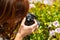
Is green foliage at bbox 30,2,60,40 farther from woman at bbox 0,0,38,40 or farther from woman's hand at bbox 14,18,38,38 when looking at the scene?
woman at bbox 0,0,38,40

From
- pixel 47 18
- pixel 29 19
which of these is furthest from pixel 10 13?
pixel 47 18

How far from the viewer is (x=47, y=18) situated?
5.98 feet

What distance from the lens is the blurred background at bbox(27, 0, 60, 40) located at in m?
1.70

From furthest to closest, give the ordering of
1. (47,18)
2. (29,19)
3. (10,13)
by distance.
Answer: (47,18)
(29,19)
(10,13)

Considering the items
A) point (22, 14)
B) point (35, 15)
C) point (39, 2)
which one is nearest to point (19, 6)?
point (22, 14)

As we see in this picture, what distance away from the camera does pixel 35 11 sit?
1.90 metres

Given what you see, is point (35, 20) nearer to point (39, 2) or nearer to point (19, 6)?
point (39, 2)

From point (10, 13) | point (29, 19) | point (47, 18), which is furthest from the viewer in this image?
point (47, 18)

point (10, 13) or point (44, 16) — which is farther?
point (44, 16)

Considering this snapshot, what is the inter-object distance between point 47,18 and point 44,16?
0.03 m

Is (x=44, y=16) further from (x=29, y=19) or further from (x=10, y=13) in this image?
(x=10, y=13)

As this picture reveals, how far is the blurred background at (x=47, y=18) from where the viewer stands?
1.70 metres

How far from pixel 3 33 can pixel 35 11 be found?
0.53 m

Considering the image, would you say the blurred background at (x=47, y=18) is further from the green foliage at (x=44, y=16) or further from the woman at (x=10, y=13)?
the woman at (x=10, y=13)
